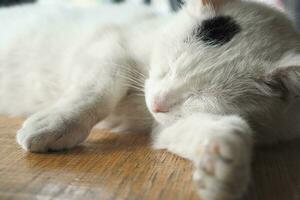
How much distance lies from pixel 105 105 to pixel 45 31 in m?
0.65

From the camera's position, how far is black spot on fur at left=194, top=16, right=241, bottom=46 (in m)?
1.24

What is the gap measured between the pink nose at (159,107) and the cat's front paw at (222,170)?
34 cm

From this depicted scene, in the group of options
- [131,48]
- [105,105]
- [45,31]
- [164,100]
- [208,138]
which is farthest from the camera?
[45,31]

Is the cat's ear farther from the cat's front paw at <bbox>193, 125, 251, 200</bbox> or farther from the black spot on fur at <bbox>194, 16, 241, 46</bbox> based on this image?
the cat's front paw at <bbox>193, 125, 251, 200</bbox>

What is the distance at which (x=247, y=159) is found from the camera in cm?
85

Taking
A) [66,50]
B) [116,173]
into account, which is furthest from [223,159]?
[66,50]

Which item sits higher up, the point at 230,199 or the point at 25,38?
the point at 25,38

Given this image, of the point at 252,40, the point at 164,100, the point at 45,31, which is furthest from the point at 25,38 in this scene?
the point at 252,40

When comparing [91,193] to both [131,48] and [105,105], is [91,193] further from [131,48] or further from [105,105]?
[131,48]

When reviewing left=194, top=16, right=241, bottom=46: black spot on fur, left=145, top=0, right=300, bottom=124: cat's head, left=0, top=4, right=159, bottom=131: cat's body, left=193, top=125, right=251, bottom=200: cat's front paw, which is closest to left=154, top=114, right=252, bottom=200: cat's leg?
left=193, top=125, right=251, bottom=200: cat's front paw

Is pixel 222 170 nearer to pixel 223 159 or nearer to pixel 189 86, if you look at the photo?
pixel 223 159

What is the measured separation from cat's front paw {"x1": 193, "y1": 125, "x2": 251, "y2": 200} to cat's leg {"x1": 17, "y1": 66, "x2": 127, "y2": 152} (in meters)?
0.44

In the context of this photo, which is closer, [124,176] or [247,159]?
[247,159]

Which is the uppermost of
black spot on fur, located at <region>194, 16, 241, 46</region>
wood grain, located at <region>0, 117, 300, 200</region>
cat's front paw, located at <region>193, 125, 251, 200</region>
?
black spot on fur, located at <region>194, 16, 241, 46</region>
